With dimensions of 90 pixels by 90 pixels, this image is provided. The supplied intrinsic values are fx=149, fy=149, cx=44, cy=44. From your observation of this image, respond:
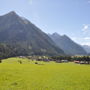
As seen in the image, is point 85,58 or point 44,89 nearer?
point 44,89

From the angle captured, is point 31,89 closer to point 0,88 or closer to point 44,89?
point 44,89

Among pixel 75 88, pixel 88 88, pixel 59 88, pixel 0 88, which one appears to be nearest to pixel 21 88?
pixel 0 88

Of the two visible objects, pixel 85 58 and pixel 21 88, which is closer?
pixel 21 88

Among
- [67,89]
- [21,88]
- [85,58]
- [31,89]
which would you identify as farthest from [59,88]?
[85,58]

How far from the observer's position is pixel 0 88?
26.0 meters

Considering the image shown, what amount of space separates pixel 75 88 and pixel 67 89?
1819mm

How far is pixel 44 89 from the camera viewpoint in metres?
26.0

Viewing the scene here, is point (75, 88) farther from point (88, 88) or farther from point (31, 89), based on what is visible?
point (31, 89)

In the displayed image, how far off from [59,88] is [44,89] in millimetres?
2930

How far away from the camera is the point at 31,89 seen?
25906 millimetres

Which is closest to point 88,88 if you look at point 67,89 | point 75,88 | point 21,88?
point 75,88

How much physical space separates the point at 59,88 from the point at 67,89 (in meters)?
1.49

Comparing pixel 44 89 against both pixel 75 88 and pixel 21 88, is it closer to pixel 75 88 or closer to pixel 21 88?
pixel 21 88

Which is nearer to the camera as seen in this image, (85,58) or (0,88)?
(0,88)
